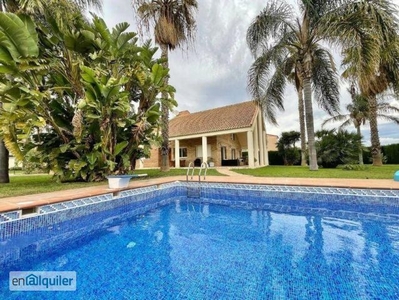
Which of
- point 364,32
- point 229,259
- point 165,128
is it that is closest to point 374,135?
point 364,32

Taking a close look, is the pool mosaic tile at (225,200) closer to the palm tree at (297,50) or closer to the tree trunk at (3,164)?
the palm tree at (297,50)

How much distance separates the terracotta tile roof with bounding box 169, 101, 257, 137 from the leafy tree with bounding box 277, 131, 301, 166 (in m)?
5.97

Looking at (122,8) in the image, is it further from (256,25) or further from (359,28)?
(359,28)

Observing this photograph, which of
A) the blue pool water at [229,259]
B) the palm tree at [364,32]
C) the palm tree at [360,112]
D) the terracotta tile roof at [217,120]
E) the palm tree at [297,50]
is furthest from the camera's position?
the terracotta tile roof at [217,120]

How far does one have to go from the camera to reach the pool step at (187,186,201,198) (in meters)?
9.63

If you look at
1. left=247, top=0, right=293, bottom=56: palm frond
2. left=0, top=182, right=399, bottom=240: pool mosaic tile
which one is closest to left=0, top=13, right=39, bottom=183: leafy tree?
left=0, top=182, right=399, bottom=240: pool mosaic tile

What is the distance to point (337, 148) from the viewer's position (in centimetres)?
1612

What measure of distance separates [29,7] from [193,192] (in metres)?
9.22

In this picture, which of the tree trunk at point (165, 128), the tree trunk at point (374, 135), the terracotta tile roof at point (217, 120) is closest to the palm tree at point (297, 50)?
the tree trunk at point (374, 135)

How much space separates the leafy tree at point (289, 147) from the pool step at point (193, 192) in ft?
58.0

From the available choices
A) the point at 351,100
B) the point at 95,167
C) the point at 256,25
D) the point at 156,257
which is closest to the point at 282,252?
the point at 156,257

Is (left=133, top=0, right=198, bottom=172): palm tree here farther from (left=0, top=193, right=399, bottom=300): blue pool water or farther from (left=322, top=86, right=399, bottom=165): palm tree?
(left=322, top=86, right=399, bottom=165): palm tree

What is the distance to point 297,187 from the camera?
798 centimetres

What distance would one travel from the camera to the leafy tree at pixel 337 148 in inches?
619
